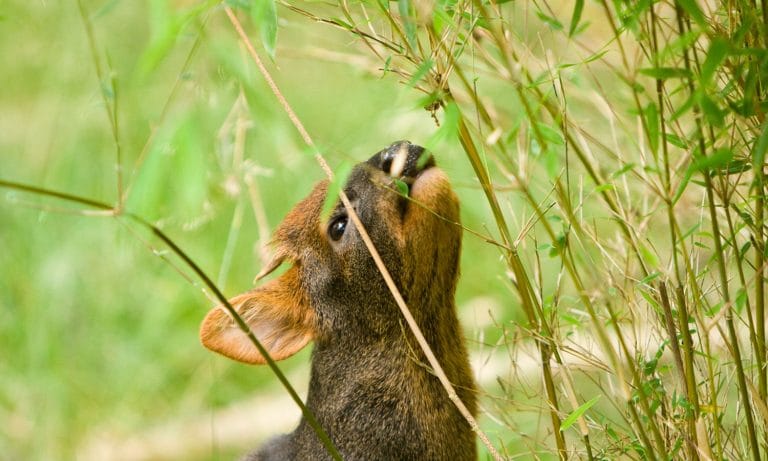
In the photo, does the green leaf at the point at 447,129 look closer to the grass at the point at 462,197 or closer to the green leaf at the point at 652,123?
the grass at the point at 462,197

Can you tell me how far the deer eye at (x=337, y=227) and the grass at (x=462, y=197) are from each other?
0.22 meters

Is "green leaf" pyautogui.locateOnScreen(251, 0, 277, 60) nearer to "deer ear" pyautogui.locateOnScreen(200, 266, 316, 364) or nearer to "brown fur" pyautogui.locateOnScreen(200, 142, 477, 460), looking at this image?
"brown fur" pyautogui.locateOnScreen(200, 142, 477, 460)

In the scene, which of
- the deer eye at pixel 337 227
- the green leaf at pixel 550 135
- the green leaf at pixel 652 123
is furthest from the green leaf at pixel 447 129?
the deer eye at pixel 337 227

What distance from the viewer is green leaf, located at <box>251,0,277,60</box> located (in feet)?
6.53

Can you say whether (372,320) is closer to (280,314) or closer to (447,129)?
(280,314)

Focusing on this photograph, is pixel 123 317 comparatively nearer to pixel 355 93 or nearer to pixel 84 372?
pixel 84 372

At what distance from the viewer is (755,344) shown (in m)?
2.35

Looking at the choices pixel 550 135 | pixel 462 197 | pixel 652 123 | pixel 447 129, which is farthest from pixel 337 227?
pixel 652 123

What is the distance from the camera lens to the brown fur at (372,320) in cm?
296

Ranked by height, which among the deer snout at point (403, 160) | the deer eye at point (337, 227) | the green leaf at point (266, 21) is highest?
the deer snout at point (403, 160)

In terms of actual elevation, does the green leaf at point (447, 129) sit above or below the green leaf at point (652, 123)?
above

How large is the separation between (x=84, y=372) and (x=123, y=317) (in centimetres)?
36

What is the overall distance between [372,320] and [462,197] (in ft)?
2.86

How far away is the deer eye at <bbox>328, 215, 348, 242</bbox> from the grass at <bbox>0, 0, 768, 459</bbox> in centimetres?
22
